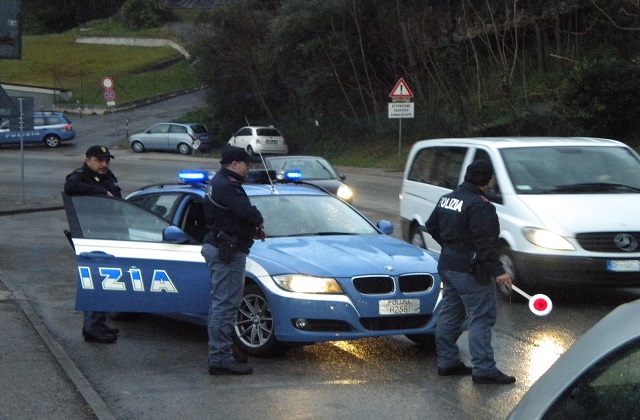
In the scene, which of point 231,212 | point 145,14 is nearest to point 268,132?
point 231,212

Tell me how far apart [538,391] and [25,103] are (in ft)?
71.7

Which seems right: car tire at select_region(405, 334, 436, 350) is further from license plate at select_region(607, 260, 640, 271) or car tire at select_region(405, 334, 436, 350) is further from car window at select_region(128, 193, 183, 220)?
car window at select_region(128, 193, 183, 220)

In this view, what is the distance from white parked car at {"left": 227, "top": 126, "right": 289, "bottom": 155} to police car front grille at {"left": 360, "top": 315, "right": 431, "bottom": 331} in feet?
113

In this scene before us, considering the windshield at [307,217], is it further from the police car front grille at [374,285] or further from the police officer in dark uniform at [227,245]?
Answer: the police officer in dark uniform at [227,245]

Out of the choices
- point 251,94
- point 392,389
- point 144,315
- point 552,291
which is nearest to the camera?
point 392,389

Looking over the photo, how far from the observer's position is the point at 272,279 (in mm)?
8578

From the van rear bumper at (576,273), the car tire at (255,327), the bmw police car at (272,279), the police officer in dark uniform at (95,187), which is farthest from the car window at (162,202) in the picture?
the van rear bumper at (576,273)

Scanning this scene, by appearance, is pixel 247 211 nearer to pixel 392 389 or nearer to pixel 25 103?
pixel 392 389

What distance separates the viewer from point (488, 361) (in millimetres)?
7797

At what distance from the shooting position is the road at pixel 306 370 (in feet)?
23.4

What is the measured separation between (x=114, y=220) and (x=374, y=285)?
2.34m

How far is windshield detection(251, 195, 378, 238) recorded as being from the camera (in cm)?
975

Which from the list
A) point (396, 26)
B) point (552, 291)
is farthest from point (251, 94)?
point (552, 291)

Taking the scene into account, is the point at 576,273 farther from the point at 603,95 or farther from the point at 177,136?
the point at 177,136
